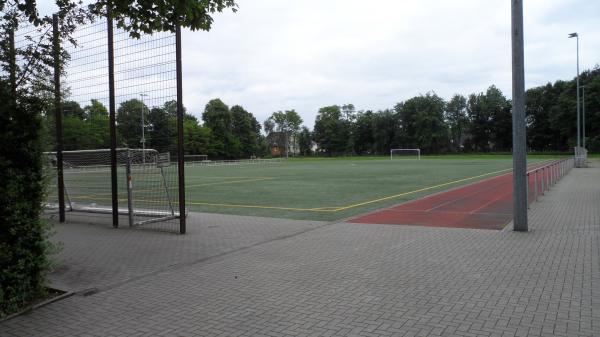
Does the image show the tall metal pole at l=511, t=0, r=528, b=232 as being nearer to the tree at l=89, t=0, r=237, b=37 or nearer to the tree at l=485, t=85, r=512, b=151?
the tree at l=89, t=0, r=237, b=37

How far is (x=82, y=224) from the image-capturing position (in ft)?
37.9

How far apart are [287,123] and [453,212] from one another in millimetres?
134929

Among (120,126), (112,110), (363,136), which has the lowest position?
(120,126)

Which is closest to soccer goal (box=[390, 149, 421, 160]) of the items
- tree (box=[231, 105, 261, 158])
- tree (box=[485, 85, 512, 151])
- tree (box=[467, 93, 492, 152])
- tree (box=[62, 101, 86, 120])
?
tree (box=[467, 93, 492, 152])

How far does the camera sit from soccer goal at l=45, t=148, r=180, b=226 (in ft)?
35.4

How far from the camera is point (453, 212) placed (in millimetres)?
12375

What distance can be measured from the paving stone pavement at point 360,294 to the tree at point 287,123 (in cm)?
13698

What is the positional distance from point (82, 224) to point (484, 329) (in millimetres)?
10011

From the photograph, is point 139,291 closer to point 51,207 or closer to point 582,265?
point 582,265

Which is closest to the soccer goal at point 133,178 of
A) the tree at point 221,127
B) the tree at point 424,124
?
the tree at point 221,127

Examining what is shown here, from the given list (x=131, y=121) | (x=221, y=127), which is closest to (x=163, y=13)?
(x=131, y=121)

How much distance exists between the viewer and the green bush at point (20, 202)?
488 centimetres

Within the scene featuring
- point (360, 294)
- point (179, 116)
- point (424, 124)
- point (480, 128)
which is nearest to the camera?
point (360, 294)

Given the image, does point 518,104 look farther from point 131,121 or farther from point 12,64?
point 131,121
